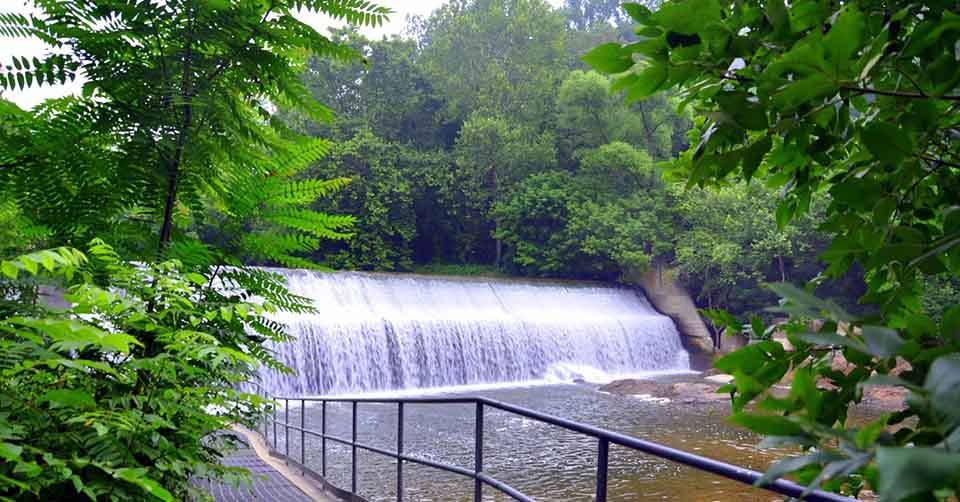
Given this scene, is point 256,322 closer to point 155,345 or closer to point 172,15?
point 155,345

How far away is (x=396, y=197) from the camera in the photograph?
97.7 ft

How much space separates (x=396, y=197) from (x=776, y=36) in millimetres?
29201

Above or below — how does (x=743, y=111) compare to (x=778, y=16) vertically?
below

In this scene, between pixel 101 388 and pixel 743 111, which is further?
pixel 101 388

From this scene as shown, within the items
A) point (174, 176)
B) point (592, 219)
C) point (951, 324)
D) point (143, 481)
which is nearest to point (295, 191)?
point (174, 176)

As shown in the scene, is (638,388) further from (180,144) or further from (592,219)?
(180,144)

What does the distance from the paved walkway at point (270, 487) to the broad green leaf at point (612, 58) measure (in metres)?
4.06

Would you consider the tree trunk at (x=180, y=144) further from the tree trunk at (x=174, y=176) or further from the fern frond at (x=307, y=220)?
the fern frond at (x=307, y=220)

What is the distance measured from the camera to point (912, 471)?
1.50 ft

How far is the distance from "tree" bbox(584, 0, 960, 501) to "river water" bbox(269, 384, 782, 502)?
6526mm

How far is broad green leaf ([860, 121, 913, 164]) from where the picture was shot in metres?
0.77

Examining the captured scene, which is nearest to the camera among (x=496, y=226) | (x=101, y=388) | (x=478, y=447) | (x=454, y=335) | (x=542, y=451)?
(x=101, y=388)

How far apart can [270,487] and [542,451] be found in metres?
5.40

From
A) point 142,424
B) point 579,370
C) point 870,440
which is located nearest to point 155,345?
point 142,424
